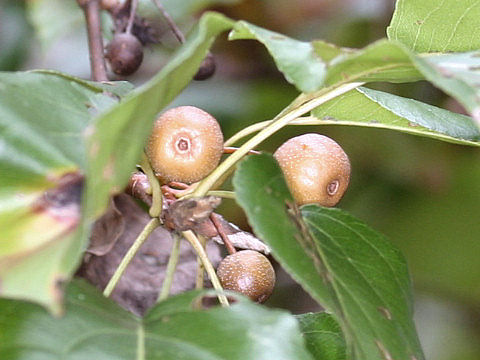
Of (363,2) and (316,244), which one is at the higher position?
(363,2)

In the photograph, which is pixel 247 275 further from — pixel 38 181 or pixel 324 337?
pixel 38 181

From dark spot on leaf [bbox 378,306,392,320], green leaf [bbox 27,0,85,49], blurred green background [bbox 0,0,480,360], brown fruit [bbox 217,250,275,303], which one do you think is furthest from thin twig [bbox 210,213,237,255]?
blurred green background [bbox 0,0,480,360]

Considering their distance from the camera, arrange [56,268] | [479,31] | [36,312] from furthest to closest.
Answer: [479,31] < [36,312] < [56,268]

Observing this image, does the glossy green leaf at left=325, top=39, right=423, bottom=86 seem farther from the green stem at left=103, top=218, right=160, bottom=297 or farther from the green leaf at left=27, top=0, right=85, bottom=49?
the green leaf at left=27, top=0, right=85, bottom=49

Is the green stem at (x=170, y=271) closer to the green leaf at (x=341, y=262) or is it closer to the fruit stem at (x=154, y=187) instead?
the fruit stem at (x=154, y=187)

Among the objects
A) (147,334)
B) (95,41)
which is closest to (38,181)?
(147,334)

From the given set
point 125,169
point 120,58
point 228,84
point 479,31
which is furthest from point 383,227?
point 125,169

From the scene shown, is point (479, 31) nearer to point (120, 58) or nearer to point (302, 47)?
point (302, 47)
